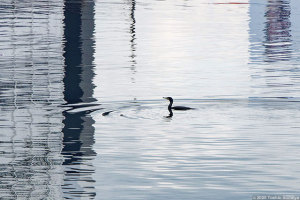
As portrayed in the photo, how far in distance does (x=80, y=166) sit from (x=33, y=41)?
42.9 feet

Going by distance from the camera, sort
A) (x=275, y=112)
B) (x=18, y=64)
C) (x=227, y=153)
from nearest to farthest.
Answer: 1. (x=227, y=153)
2. (x=275, y=112)
3. (x=18, y=64)

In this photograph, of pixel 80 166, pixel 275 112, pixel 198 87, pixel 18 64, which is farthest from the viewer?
pixel 18 64

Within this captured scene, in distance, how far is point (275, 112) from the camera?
14.3m

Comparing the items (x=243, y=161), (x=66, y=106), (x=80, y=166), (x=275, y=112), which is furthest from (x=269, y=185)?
(x=66, y=106)

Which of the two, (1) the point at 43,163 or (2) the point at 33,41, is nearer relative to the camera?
(1) the point at 43,163

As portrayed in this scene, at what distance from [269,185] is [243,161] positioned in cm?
128

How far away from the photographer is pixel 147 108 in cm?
1479

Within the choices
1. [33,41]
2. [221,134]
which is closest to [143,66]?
[33,41]

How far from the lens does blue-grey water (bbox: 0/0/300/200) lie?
9.66 m

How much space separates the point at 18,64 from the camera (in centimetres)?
1927

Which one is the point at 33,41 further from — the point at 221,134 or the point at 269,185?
the point at 269,185

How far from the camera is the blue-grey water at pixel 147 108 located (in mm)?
9656

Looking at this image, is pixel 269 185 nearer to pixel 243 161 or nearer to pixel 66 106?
pixel 243 161

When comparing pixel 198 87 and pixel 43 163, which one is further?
pixel 198 87
